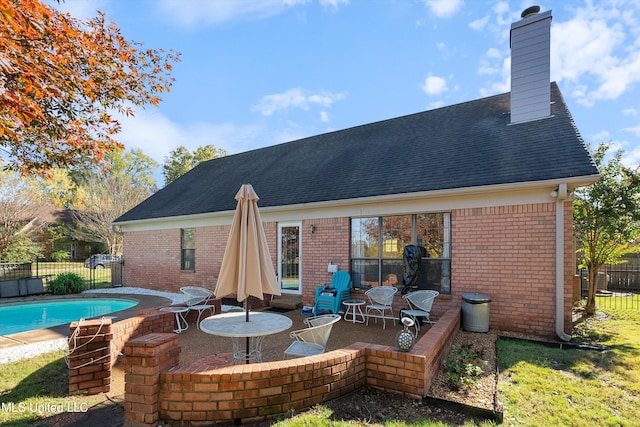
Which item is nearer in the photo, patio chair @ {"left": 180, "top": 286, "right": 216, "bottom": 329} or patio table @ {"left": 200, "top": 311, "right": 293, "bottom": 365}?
patio table @ {"left": 200, "top": 311, "right": 293, "bottom": 365}

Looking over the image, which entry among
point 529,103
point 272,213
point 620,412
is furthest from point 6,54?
point 529,103

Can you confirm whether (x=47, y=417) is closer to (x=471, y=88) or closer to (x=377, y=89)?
(x=377, y=89)

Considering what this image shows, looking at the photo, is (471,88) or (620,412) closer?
(620,412)

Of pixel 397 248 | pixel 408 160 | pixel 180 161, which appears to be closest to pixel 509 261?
pixel 397 248

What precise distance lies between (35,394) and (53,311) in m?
9.02

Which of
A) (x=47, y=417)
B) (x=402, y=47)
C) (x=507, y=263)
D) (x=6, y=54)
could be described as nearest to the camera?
(x=47, y=417)

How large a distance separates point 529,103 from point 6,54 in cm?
1055

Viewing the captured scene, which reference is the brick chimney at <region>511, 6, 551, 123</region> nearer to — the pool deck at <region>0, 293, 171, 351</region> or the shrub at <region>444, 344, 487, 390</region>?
the shrub at <region>444, 344, 487, 390</region>

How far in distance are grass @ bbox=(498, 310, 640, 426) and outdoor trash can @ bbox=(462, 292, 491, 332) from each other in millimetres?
652

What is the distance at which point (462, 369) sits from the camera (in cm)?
421

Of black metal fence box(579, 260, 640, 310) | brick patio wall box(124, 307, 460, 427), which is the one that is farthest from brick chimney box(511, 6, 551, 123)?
brick patio wall box(124, 307, 460, 427)

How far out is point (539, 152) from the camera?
23.9 feet

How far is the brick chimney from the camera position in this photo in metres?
8.50

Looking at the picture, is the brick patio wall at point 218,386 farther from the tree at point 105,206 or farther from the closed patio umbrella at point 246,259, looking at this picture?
the tree at point 105,206
